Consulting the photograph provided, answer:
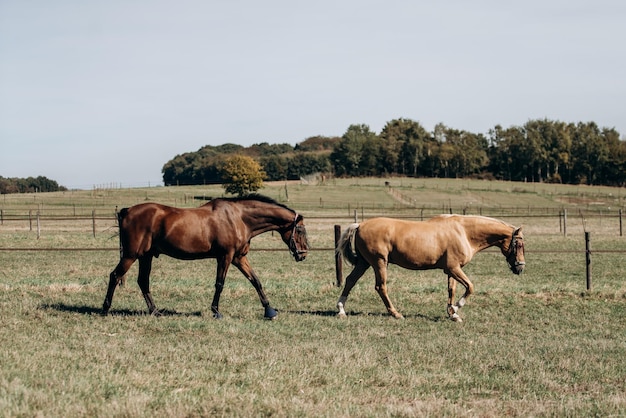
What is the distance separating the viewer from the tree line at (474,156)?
378 ft

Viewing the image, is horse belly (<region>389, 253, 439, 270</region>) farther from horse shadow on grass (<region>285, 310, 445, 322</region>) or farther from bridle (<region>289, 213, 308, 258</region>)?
bridle (<region>289, 213, 308, 258</region>)

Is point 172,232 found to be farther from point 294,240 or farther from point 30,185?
point 30,185

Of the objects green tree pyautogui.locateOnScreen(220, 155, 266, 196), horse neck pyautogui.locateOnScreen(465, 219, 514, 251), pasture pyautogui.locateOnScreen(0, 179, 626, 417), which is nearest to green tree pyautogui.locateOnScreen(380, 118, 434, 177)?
Answer: green tree pyautogui.locateOnScreen(220, 155, 266, 196)

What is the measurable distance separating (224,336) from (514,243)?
17.6 feet

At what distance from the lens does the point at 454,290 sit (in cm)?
1104

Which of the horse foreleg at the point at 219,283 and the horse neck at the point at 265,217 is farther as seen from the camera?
the horse neck at the point at 265,217

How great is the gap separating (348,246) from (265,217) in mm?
1495

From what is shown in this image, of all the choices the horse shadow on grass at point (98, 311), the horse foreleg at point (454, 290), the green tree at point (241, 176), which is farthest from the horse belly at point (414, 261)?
the green tree at point (241, 176)

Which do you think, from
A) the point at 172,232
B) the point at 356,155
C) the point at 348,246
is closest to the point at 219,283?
the point at 172,232

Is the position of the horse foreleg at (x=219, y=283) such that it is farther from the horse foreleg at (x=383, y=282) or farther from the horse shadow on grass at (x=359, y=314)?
the horse foreleg at (x=383, y=282)

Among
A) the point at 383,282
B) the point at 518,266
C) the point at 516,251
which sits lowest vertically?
the point at 383,282

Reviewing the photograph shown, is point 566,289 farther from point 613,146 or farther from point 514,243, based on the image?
point 613,146

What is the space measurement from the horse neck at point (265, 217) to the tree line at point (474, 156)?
352 ft

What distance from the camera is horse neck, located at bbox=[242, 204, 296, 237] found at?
36.0ft
